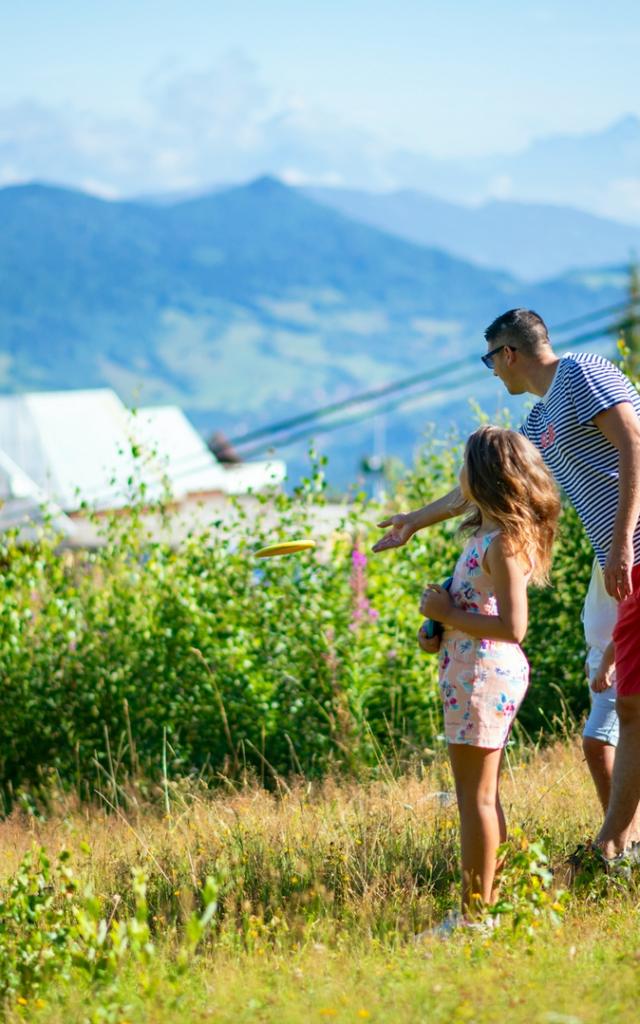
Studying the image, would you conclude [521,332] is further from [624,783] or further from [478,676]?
[624,783]

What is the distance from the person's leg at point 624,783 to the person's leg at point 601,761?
0.83 feet

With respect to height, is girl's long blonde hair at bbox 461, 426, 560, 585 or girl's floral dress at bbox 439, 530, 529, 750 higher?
girl's long blonde hair at bbox 461, 426, 560, 585

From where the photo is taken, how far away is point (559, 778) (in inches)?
201

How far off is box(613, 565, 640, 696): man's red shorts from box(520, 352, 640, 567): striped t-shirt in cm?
11

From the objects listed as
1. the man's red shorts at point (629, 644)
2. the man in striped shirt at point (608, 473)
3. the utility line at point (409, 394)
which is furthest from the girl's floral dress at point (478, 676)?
the utility line at point (409, 394)

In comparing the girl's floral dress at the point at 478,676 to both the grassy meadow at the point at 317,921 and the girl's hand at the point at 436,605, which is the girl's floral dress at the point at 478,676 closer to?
the girl's hand at the point at 436,605

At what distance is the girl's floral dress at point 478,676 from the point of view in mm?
3688

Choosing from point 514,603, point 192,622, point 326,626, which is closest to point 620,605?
point 514,603

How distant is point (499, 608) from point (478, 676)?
0.21 m

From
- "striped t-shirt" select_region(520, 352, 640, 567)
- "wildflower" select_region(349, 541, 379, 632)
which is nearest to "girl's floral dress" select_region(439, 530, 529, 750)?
"striped t-shirt" select_region(520, 352, 640, 567)

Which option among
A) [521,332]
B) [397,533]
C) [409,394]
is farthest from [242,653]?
[409,394]

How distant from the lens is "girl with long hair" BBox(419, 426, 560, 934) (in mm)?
3674

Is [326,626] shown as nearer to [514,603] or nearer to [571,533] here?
[571,533]

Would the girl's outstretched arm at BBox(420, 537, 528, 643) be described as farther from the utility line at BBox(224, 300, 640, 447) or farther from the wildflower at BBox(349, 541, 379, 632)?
the utility line at BBox(224, 300, 640, 447)
